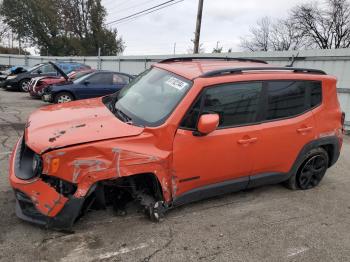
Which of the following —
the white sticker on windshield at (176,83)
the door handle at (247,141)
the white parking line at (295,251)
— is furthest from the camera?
the door handle at (247,141)

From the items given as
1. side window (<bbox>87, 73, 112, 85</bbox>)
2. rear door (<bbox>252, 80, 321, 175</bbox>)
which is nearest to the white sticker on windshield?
rear door (<bbox>252, 80, 321, 175</bbox>)

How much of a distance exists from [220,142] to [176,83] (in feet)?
2.77

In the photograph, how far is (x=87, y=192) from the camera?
306 centimetres

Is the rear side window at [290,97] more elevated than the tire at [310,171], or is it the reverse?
the rear side window at [290,97]

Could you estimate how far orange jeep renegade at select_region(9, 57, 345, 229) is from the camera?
9.93 ft

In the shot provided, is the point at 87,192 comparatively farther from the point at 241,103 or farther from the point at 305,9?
the point at 305,9

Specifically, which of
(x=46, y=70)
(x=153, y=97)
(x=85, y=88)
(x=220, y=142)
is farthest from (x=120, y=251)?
(x=46, y=70)

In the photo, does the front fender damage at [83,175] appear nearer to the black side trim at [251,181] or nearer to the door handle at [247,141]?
the black side trim at [251,181]

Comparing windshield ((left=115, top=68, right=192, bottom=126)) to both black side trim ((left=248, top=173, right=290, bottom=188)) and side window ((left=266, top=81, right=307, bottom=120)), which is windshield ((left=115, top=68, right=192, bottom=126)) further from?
black side trim ((left=248, top=173, right=290, bottom=188))

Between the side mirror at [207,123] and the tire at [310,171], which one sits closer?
the side mirror at [207,123]

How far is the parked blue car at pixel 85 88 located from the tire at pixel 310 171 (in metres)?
7.80

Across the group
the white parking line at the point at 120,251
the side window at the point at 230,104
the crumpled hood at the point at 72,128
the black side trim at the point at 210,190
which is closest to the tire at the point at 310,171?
the black side trim at the point at 210,190

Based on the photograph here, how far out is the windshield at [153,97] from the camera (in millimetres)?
3488

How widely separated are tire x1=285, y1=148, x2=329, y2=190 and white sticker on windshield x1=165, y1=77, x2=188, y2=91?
2167 millimetres
